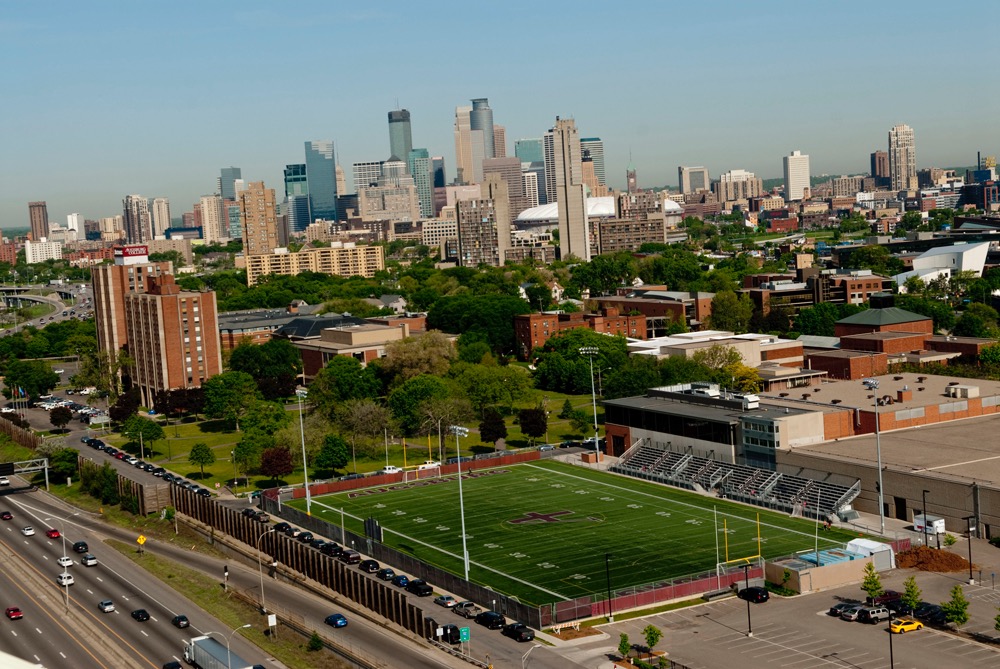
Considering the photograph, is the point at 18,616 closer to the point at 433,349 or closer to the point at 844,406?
the point at 844,406

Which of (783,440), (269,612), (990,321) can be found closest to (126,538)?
(269,612)

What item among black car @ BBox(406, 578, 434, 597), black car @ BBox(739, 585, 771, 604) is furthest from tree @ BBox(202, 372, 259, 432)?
black car @ BBox(739, 585, 771, 604)

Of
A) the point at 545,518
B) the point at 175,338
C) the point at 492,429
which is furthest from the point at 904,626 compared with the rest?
the point at 175,338

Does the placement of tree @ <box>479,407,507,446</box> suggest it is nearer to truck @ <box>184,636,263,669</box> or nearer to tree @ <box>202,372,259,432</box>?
tree @ <box>202,372,259,432</box>

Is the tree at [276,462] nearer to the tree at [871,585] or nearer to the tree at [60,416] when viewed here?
the tree at [60,416]

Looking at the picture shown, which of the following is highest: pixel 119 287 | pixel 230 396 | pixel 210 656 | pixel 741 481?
pixel 119 287

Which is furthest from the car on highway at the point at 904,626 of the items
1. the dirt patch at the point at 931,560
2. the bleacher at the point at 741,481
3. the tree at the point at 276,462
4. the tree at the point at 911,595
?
the tree at the point at 276,462

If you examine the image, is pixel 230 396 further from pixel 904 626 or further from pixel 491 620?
pixel 904 626
